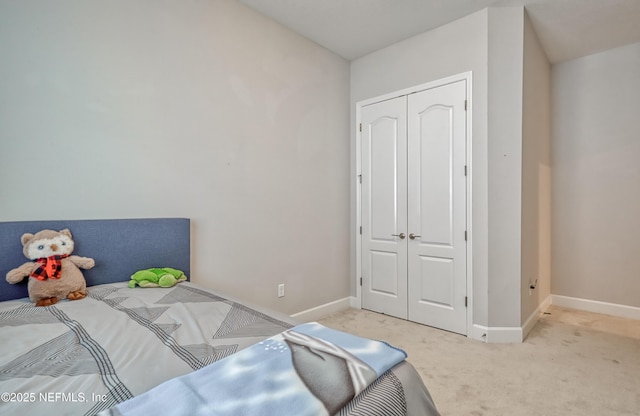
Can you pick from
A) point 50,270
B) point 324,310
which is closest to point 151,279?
point 50,270

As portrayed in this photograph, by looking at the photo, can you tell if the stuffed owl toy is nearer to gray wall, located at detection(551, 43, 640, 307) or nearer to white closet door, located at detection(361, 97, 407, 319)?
white closet door, located at detection(361, 97, 407, 319)

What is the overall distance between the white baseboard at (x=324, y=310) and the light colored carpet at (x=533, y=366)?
116 millimetres

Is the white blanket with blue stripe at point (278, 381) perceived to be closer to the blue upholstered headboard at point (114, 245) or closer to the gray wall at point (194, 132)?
the blue upholstered headboard at point (114, 245)

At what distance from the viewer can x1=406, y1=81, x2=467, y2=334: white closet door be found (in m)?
2.83

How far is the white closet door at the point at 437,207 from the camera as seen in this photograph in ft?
9.29

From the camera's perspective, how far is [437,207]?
9.75 ft

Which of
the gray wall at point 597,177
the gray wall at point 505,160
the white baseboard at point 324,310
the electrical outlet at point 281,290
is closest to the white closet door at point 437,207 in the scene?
the gray wall at point 505,160

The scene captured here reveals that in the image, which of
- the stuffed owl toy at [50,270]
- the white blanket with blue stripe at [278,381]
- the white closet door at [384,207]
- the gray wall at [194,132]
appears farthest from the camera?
the white closet door at [384,207]

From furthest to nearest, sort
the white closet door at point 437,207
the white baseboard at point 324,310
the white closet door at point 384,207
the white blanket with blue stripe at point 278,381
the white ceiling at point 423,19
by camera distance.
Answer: the white closet door at point 384,207
the white baseboard at point 324,310
the white closet door at point 437,207
the white ceiling at point 423,19
the white blanket with blue stripe at point 278,381

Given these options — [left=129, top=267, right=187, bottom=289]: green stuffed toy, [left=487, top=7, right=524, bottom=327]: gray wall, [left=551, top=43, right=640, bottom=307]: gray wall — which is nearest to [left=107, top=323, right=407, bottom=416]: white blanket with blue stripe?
[left=129, top=267, right=187, bottom=289]: green stuffed toy

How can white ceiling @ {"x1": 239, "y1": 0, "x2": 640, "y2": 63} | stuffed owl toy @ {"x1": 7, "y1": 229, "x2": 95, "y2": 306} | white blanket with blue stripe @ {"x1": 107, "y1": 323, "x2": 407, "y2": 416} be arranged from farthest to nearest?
white ceiling @ {"x1": 239, "y1": 0, "x2": 640, "y2": 63} < stuffed owl toy @ {"x1": 7, "y1": 229, "x2": 95, "y2": 306} < white blanket with blue stripe @ {"x1": 107, "y1": 323, "x2": 407, "y2": 416}

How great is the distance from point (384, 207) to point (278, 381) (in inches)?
107

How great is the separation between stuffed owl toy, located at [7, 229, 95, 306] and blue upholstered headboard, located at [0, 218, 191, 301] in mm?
64

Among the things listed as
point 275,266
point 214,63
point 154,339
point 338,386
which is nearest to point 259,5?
point 214,63
